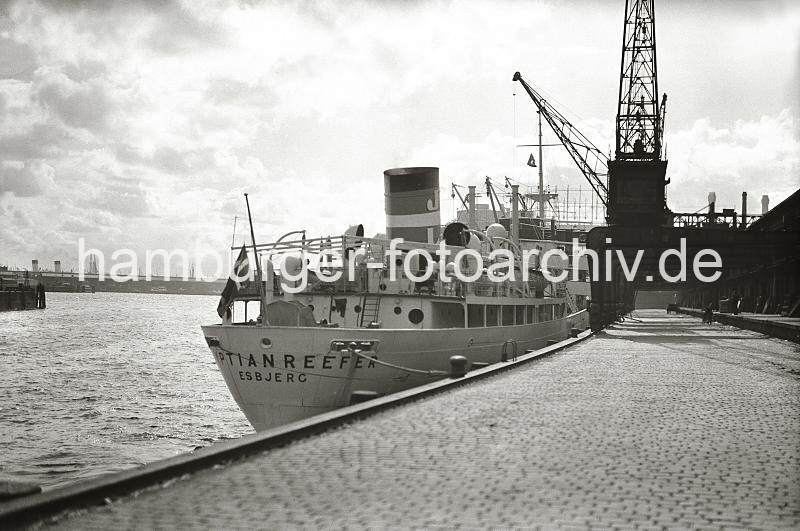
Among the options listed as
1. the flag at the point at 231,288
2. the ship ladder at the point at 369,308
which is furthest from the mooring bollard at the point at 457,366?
the flag at the point at 231,288

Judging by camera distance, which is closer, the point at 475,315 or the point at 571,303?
the point at 475,315

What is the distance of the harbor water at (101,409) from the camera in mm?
21500

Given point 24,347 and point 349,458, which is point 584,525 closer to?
point 349,458

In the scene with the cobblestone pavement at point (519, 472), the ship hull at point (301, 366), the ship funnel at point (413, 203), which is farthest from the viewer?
the ship funnel at point (413, 203)

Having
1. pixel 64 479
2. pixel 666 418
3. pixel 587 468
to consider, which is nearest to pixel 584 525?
pixel 587 468

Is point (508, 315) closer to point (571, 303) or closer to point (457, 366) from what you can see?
point (457, 366)

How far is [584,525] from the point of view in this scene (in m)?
6.25

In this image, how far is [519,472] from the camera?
8.01 m

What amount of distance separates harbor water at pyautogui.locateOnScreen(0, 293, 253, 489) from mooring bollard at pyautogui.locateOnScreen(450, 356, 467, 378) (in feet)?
30.6

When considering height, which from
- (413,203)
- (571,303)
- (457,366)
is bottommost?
(457,366)

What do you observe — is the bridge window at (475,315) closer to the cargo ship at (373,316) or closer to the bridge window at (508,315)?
the cargo ship at (373,316)

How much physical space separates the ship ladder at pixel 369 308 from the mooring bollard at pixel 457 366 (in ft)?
20.6

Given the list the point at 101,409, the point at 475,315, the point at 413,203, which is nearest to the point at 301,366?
the point at 475,315

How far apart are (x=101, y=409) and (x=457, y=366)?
753 inches
